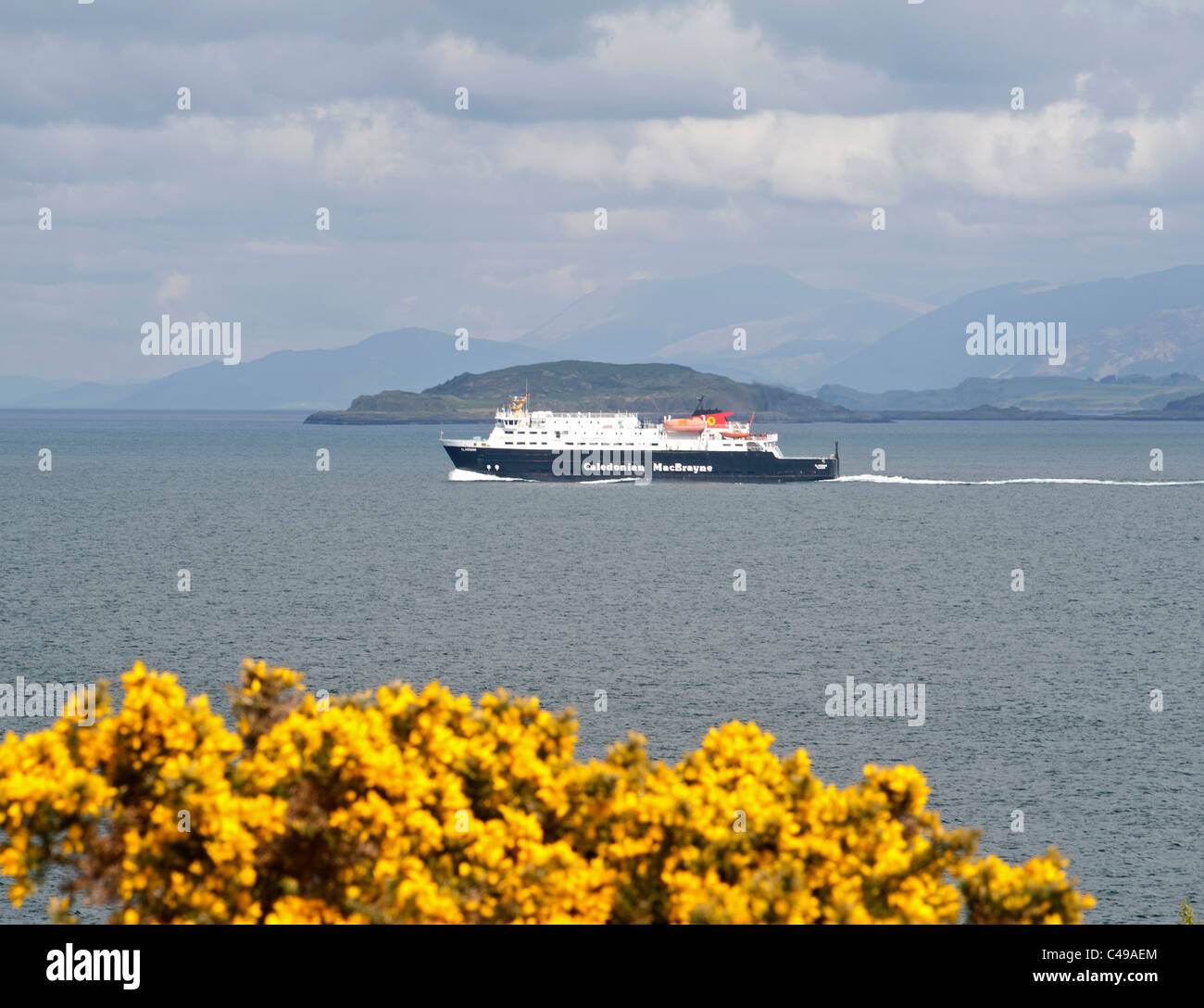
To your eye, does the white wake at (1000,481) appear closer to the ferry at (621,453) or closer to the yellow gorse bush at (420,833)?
the ferry at (621,453)

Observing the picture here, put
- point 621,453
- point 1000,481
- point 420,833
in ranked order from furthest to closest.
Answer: point 1000,481 → point 621,453 → point 420,833

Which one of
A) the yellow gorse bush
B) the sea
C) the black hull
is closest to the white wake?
the black hull

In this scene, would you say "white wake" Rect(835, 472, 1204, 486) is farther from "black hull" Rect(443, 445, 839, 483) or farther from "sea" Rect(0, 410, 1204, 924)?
"sea" Rect(0, 410, 1204, 924)

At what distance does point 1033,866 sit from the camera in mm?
14133

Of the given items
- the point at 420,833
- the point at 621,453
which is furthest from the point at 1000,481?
the point at 420,833

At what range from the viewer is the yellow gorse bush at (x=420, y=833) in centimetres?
1377

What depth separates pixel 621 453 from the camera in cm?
16862

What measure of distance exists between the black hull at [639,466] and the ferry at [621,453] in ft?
0.38

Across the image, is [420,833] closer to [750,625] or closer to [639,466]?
[750,625]

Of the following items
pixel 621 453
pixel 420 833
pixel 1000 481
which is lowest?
pixel 420 833

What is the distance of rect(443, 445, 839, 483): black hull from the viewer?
16475 centimetres

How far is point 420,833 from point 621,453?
155 m
